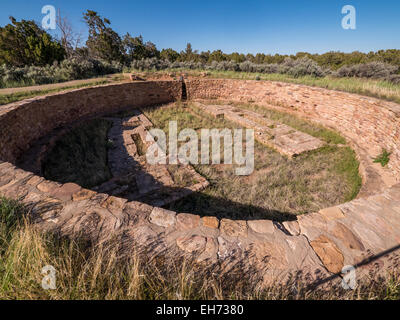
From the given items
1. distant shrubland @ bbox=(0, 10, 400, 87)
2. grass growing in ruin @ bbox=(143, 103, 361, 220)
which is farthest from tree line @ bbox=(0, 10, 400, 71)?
grass growing in ruin @ bbox=(143, 103, 361, 220)

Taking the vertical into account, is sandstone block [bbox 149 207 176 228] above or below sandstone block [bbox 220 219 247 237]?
above

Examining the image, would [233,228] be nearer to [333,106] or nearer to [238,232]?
[238,232]

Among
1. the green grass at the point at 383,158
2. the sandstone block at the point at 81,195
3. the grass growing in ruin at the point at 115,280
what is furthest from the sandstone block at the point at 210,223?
the green grass at the point at 383,158

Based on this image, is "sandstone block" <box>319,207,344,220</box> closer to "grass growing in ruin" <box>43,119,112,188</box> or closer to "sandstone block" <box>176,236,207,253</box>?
"sandstone block" <box>176,236,207,253</box>

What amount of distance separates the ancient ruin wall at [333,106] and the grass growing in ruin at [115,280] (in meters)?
3.93

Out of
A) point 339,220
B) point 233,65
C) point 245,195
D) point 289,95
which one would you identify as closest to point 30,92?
point 245,195

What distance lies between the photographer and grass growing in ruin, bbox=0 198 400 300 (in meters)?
1.11

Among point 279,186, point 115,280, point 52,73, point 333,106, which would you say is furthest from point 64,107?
point 333,106

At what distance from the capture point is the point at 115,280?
4.01 ft

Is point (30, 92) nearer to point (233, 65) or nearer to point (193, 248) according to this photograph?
point (193, 248)

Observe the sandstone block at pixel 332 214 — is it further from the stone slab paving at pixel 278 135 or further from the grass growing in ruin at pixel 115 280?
the stone slab paving at pixel 278 135

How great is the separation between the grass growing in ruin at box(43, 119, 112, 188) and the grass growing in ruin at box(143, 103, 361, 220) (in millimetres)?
2197

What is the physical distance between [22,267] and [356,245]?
282cm

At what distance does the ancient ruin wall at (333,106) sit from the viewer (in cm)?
462
